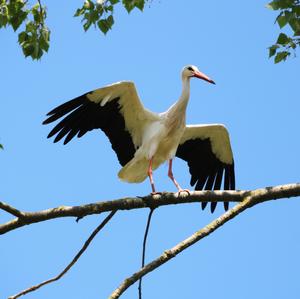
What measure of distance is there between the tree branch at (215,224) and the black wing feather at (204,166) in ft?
10.4

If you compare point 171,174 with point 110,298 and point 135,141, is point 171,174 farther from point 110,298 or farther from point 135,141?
point 110,298

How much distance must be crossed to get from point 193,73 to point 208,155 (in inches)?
41.1

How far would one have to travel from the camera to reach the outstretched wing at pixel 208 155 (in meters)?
7.45

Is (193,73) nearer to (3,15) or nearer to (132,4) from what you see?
(132,4)

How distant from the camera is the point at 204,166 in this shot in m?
7.51

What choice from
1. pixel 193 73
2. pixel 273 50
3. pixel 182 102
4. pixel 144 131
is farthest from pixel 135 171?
pixel 273 50

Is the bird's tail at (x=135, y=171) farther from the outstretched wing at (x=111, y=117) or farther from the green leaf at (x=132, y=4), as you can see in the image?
the green leaf at (x=132, y=4)

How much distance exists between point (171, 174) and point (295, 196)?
2.81 meters

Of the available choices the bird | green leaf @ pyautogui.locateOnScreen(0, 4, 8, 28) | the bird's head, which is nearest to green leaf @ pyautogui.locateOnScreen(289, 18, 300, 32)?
green leaf @ pyautogui.locateOnScreen(0, 4, 8, 28)

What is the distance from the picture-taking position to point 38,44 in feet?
16.4

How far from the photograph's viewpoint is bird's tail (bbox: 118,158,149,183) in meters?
6.78

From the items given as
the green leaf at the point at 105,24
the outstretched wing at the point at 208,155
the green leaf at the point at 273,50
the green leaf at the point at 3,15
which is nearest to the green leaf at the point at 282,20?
the green leaf at the point at 273,50

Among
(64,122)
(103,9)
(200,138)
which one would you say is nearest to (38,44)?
(103,9)

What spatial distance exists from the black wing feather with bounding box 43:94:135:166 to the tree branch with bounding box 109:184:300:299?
2.49 m
